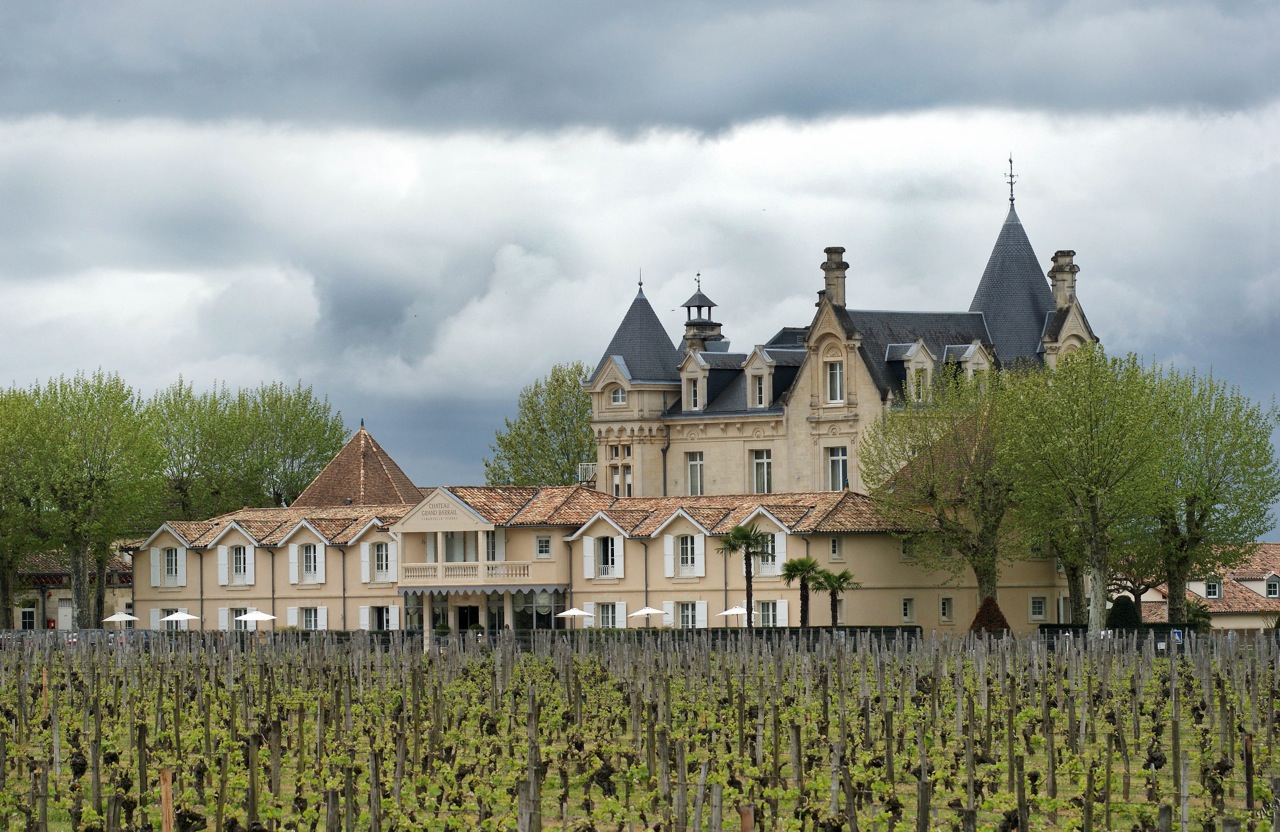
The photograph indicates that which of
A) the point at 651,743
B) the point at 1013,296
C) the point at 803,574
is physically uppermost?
the point at 1013,296

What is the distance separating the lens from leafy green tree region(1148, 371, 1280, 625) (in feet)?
256

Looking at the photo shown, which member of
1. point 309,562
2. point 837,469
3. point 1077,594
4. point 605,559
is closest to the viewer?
point 605,559

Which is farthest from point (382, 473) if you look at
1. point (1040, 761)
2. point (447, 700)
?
point (1040, 761)

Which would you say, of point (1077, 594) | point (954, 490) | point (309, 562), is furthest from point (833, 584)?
point (309, 562)

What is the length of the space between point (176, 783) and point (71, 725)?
28.7 feet

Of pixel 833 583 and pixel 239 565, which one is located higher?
pixel 239 565

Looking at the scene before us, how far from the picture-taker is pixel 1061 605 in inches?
3317

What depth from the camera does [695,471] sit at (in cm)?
9975

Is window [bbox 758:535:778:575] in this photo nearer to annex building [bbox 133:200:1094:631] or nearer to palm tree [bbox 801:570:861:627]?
annex building [bbox 133:200:1094:631]

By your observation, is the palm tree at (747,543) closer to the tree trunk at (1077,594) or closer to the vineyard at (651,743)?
the tree trunk at (1077,594)

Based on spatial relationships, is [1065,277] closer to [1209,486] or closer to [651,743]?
[1209,486]

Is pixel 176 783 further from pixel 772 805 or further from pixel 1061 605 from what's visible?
pixel 1061 605

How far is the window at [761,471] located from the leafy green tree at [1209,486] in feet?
72.5

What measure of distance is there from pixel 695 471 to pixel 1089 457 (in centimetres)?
3025
